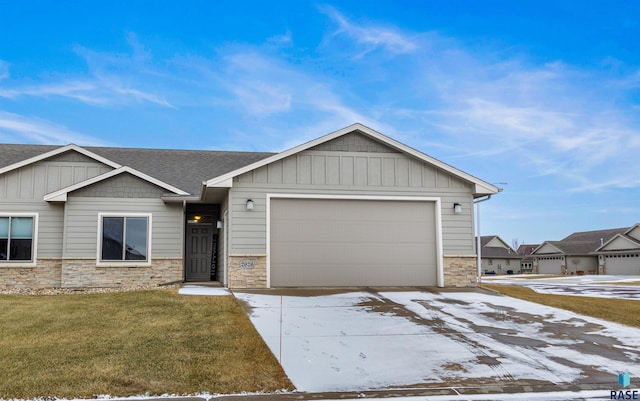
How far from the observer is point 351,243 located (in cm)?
1470

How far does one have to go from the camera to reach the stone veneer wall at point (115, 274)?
15711 millimetres

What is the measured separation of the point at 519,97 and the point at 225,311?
15.4m

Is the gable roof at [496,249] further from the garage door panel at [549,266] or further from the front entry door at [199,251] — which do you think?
the front entry door at [199,251]

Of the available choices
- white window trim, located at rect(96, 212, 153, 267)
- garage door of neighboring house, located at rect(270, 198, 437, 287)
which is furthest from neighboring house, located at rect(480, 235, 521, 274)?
white window trim, located at rect(96, 212, 153, 267)

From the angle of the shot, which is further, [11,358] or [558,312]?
[558,312]

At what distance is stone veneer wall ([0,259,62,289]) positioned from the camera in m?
15.9

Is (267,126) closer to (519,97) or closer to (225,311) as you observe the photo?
(519,97)

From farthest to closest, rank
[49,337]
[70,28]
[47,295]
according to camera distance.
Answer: [70,28]
[47,295]
[49,337]

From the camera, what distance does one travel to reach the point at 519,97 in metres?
20.7

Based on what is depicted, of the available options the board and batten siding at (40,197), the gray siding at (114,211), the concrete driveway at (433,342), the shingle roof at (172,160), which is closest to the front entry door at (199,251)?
the shingle roof at (172,160)

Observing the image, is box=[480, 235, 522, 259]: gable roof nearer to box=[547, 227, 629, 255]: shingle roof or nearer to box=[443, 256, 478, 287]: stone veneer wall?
box=[547, 227, 629, 255]: shingle roof

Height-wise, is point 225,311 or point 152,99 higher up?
point 152,99

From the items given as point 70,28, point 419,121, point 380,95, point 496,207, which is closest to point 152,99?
point 70,28

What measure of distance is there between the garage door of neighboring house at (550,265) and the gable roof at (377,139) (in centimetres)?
3931
